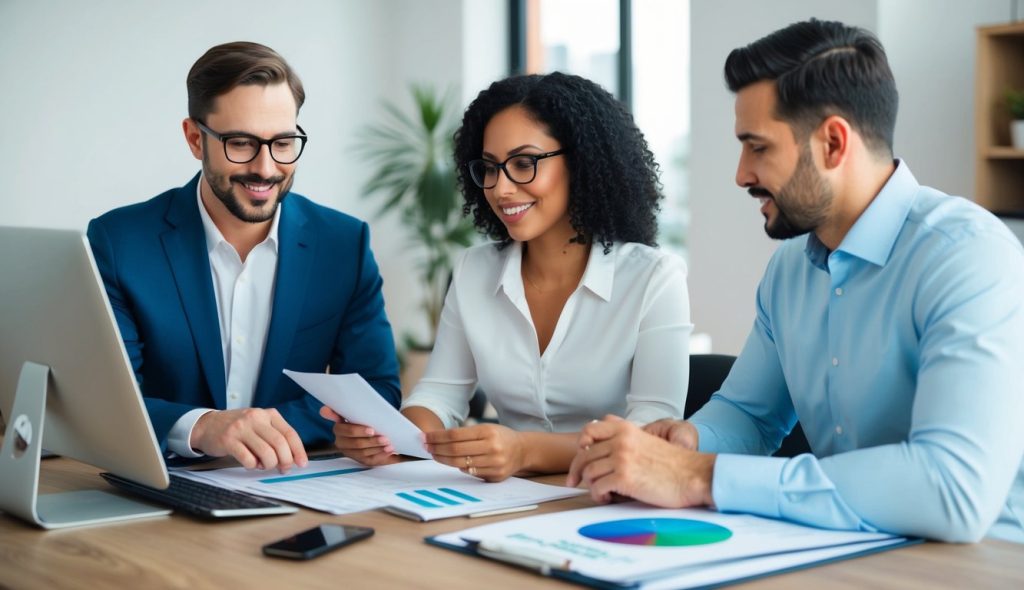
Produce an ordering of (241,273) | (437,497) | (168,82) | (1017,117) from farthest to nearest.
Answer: (168,82) → (1017,117) → (241,273) → (437,497)

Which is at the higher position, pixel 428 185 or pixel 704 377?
pixel 428 185

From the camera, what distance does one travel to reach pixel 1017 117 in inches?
153

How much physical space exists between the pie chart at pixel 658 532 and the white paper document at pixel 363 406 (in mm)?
425

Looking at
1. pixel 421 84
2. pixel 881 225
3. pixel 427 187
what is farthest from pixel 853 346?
pixel 421 84

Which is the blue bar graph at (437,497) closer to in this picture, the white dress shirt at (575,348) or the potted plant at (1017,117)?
the white dress shirt at (575,348)

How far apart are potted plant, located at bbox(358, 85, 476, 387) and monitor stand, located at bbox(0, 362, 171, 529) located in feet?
13.7

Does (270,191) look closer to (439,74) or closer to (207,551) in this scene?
(207,551)

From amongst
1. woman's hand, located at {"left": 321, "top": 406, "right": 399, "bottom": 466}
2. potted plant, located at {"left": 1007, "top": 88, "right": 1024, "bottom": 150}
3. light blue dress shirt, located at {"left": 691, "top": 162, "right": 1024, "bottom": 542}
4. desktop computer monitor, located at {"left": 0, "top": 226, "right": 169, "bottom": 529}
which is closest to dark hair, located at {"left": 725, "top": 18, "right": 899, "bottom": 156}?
light blue dress shirt, located at {"left": 691, "top": 162, "right": 1024, "bottom": 542}

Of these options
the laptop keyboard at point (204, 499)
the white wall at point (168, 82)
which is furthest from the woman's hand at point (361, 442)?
the white wall at point (168, 82)

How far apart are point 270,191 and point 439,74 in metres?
4.17

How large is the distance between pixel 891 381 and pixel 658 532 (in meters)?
0.46

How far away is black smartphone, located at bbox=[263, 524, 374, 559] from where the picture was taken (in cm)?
129

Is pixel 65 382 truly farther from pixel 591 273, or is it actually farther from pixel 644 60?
pixel 644 60

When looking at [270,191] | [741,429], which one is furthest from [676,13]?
[741,429]
